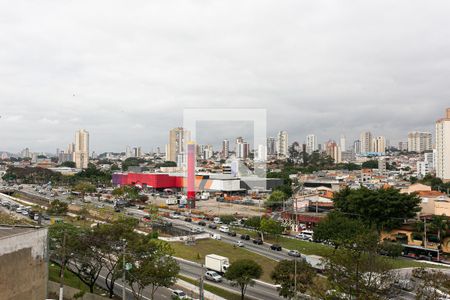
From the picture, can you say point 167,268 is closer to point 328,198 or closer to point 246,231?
point 246,231

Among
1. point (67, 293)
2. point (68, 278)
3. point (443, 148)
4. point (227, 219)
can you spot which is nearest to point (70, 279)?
point (68, 278)

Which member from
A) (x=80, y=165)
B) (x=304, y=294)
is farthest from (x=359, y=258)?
(x=80, y=165)

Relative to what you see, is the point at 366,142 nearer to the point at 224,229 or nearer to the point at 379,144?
the point at 379,144

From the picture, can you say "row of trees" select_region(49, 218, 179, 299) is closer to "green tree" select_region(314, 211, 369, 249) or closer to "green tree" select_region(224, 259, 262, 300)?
"green tree" select_region(224, 259, 262, 300)

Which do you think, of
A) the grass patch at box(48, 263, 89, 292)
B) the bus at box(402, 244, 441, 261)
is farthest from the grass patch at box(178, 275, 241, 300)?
the bus at box(402, 244, 441, 261)

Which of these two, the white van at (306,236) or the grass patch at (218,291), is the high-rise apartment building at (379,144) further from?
the grass patch at (218,291)

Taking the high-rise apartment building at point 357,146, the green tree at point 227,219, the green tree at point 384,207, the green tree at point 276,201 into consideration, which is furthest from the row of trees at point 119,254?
the high-rise apartment building at point 357,146
